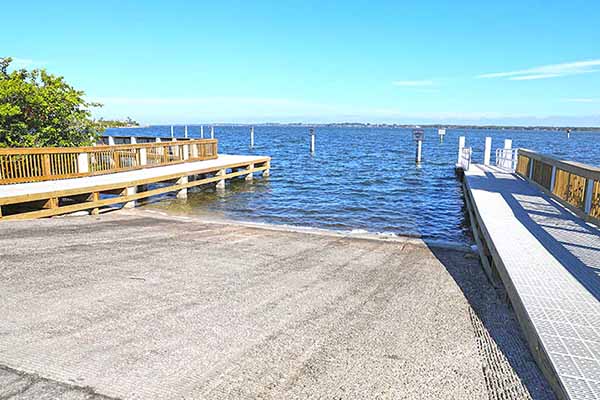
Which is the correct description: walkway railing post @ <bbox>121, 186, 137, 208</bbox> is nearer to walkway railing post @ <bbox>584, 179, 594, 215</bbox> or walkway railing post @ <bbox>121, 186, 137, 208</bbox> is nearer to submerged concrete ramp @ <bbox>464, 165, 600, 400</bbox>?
submerged concrete ramp @ <bbox>464, 165, 600, 400</bbox>

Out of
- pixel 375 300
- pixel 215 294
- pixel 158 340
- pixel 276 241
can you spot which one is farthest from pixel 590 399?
pixel 276 241

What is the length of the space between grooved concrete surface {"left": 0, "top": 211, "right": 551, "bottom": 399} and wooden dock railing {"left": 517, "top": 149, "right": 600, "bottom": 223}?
102 inches

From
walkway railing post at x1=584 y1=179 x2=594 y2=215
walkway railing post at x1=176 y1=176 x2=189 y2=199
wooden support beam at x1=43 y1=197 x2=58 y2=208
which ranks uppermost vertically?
walkway railing post at x1=584 y1=179 x2=594 y2=215

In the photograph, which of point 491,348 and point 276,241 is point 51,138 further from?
point 491,348

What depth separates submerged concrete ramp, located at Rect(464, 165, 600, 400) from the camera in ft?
9.89

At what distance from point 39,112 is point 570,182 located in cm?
1428

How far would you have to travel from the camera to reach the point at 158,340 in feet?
12.0

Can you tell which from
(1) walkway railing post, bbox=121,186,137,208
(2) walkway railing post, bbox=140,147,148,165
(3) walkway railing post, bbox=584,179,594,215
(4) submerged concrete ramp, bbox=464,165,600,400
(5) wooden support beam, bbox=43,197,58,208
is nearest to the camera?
(4) submerged concrete ramp, bbox=464,165,600,400

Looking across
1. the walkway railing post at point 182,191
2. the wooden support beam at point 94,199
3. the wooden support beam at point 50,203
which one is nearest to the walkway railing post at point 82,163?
the wooden support beam at point 94,199

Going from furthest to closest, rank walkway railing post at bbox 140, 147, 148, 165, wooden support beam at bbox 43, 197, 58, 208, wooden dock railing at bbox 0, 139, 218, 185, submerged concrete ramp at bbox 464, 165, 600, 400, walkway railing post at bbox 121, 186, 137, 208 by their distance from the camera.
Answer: walkway railing post at bbox 140, 147, 148, 165 < walkway railing post at bbox 121, 186, 137, 208 < wooden dock railing at bbox 0, 139, 218, 185 < wooden support beam at bbox 43, 197, 58, 208 < submerged concrete ramp at bbox 464, 165, 600, 400

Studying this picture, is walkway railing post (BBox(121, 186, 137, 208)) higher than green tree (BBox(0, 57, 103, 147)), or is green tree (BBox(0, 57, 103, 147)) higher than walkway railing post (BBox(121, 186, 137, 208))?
green tree (BBox(0, 57, 103, 147))

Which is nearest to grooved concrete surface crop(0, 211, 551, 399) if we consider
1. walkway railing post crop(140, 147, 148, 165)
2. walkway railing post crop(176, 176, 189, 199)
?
walkway railing post crop(176, 176, 189, 199)

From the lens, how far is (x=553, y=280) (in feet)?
14.9

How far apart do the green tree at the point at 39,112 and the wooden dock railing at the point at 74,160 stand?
145 cm
